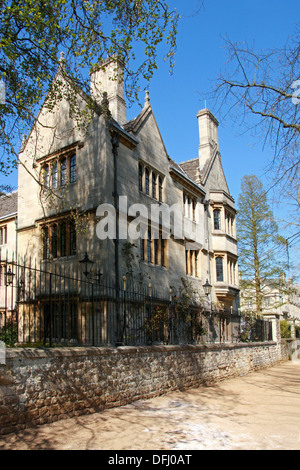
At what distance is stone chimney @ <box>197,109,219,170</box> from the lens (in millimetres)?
26903

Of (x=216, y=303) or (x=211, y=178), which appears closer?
(x=216, y=303)

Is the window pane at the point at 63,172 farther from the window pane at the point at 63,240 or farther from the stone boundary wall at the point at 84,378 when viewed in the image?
the stone boundary wall at the point at 84,378

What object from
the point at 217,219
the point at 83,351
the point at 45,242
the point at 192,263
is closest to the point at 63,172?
the point at 45,242

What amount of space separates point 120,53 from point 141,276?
8781mm

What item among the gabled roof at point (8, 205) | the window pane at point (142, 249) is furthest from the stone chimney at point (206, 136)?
the gabled roof at point (8, 205)

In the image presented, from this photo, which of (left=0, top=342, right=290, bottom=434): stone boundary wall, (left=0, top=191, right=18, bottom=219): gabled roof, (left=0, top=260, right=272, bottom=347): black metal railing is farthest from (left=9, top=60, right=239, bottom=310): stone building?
(left=0, top=191, right=18, bottom=219): gabled roof

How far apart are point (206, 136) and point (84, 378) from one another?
71.3 ft

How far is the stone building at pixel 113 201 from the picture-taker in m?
15.2

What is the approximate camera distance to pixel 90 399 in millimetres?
8367

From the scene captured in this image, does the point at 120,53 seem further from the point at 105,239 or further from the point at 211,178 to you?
the point at 211,178

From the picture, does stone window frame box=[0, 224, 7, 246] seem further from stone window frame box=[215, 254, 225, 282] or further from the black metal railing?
stone window frame box=[215, 254, 225, 282]

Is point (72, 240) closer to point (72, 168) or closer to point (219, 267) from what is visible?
point (72, 168)

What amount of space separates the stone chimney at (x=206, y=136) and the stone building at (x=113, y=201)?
353 cm
